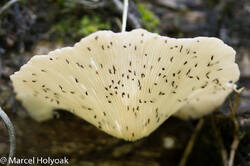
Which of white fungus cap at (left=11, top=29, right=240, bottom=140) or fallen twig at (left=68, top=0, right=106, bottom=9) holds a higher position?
fallen twig at (left=68, top=0, right=106, bottom=9)

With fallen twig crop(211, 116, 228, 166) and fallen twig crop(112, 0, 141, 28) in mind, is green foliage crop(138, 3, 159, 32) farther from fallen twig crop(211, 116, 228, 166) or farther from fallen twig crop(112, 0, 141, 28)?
fallen twig crop(211, 116, 228, 166)

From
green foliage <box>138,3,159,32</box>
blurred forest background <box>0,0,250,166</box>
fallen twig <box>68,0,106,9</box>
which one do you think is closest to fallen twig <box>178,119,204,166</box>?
blurred forest background <box>0,0,250,166</box>

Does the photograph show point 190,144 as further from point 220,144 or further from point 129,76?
point 129,76

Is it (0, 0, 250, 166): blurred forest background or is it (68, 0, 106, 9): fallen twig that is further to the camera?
(68, 0, 106, 9): fallen twig

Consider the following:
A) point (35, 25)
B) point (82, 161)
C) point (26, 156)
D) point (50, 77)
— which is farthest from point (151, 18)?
point (26, 156)

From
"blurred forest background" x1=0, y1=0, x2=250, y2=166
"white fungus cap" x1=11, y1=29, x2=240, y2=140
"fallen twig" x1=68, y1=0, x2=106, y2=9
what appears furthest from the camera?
"fallen twig" x1=68, y1=0, x2=106, y2=9

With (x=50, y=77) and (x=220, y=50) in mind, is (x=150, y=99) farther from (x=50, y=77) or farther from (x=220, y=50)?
(x=50, y=77)
